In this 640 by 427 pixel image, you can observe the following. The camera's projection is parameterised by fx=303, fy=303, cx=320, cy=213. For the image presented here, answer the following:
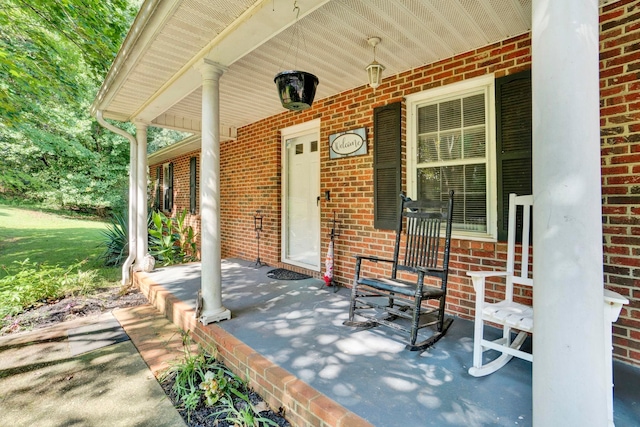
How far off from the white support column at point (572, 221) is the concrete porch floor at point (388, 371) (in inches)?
23.6

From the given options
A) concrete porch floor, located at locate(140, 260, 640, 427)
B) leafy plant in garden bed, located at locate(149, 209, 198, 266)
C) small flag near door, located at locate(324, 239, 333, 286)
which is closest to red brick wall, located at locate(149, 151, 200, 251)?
leafy plant in garden bed, located at locate(149, 209, 198, 266)

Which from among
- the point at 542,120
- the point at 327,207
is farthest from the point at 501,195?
the point at 327,207

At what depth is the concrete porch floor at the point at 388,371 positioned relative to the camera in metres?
1.54

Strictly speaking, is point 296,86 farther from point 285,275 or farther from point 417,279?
point 285,275

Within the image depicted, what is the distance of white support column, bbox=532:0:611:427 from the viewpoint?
102 centimetres

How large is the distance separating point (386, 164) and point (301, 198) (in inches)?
66.9

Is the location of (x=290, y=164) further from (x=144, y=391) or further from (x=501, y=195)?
(x=144, y=391)

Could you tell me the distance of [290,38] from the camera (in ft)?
8.39

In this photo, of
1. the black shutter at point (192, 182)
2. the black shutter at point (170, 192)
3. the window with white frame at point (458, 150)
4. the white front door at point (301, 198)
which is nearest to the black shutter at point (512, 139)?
the window with white frame at point (458, 150)

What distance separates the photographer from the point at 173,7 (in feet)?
7.00

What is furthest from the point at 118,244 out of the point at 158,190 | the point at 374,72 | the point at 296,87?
the point at 374,72

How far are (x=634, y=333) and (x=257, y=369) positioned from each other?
251cm

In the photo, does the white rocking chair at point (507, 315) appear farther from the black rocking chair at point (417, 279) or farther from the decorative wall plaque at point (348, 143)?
the decorative wall plaque at point (348, 143)

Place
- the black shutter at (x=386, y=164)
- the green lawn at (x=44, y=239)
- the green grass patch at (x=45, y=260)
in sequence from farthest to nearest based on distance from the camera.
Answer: the green lawn at (x=44, y=239) → the green grass patch at (x=45, y=260) → the black shutter at (x=386, y=164)
